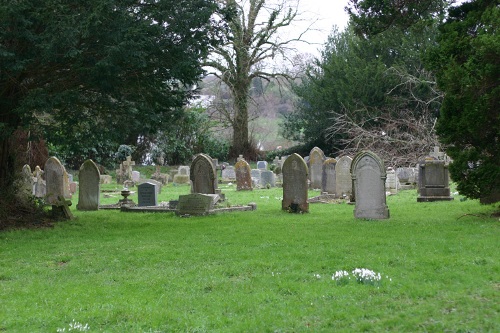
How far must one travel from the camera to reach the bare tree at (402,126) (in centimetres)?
2769

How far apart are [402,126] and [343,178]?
1429 cm

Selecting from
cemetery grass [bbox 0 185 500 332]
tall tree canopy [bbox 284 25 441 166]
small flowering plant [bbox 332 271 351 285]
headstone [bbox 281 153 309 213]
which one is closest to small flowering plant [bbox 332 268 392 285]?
small flowering plant [bbox 332 271 351 285]

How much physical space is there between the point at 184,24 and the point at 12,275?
6.29 metres

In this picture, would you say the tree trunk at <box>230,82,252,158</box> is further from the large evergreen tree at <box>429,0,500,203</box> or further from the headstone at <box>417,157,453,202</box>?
the large evergreen tree at <box>429,0,500,203</box>

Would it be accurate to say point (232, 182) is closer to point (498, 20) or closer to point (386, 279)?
point (498, 20)

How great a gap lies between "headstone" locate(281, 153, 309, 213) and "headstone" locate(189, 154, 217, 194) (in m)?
2.46

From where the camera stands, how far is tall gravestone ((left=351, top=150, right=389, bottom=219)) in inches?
504

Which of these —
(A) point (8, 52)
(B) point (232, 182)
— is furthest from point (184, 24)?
(B) point (232, 182)

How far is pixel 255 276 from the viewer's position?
735cm

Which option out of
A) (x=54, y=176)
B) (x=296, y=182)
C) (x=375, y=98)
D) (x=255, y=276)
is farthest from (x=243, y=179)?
(x=255, y=276)

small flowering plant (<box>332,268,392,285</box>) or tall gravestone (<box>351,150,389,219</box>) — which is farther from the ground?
tall gravestone (<box>351,150,389,219</box>)

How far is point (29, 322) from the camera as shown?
Answer: 224 inches

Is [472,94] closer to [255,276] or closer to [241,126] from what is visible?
[255,276]

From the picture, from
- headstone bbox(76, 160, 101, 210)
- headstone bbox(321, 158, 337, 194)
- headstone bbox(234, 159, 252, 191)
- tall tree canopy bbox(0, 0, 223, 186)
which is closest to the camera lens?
tall tree canopy bbox(0, 0, 223, 186)
